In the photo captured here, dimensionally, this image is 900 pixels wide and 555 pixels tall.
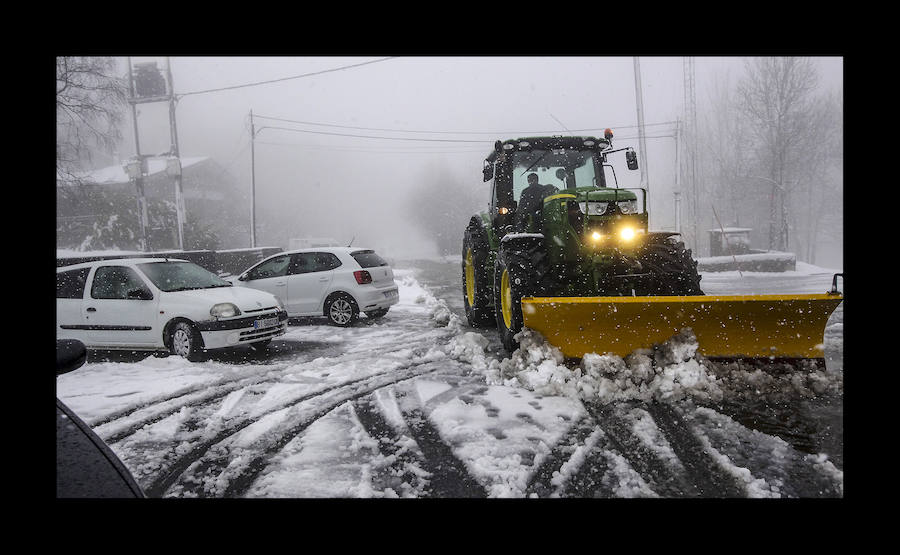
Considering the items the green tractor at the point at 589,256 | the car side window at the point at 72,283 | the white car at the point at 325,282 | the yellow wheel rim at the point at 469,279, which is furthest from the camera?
the white car at the point at 325,282

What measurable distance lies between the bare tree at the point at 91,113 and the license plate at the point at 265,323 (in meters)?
10.9

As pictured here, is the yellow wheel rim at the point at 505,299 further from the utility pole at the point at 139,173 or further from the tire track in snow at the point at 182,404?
the utility pole at the point at 139,173

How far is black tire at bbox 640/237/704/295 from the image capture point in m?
5.14

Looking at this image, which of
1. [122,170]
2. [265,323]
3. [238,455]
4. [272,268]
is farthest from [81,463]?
[122,170]

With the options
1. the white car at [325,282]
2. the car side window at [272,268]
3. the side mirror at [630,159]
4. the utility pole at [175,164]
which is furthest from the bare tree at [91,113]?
the side mirror at [630,159]

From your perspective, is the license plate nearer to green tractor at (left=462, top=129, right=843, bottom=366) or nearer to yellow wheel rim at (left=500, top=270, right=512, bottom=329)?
green tractor at (left=462, top=129, right=843, bottom=366)

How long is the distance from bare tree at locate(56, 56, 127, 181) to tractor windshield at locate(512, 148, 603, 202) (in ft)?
41.3

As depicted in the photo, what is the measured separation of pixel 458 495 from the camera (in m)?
2.67

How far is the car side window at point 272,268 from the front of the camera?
8.99m

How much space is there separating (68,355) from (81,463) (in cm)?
39

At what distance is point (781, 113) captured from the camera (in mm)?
23922

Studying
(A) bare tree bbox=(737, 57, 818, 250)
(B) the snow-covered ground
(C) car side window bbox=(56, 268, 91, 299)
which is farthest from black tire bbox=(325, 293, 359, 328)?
(A) bare tree bbox=(737, 57, 818, 250)
